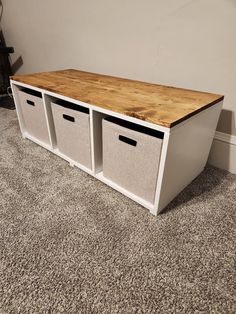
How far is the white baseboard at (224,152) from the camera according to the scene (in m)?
1.10

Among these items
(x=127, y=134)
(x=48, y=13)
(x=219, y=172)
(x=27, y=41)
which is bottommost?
(x=219, y=172)

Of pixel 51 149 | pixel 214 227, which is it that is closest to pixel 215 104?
pixel 214 227

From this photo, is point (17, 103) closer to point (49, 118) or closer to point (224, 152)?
point (49, 118)

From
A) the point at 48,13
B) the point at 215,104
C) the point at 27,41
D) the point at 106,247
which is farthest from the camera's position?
the point at 27,41

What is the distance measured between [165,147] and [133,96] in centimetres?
35

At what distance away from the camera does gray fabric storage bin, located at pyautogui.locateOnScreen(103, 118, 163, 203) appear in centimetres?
76

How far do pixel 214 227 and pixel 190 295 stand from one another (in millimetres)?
304

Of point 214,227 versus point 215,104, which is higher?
point 215,104

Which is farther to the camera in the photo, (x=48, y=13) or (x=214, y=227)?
(x=48, y=13)

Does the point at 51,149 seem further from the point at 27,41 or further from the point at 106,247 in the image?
the point at 27,41

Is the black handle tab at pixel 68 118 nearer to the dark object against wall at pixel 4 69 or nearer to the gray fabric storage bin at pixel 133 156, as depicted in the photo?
the gray fabric storage bin at pixel 133 156

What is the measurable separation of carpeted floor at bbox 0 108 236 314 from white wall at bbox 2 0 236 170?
544 mm

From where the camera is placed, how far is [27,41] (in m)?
1.89

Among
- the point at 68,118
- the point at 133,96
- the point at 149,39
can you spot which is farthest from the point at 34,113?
the point at 149,39
